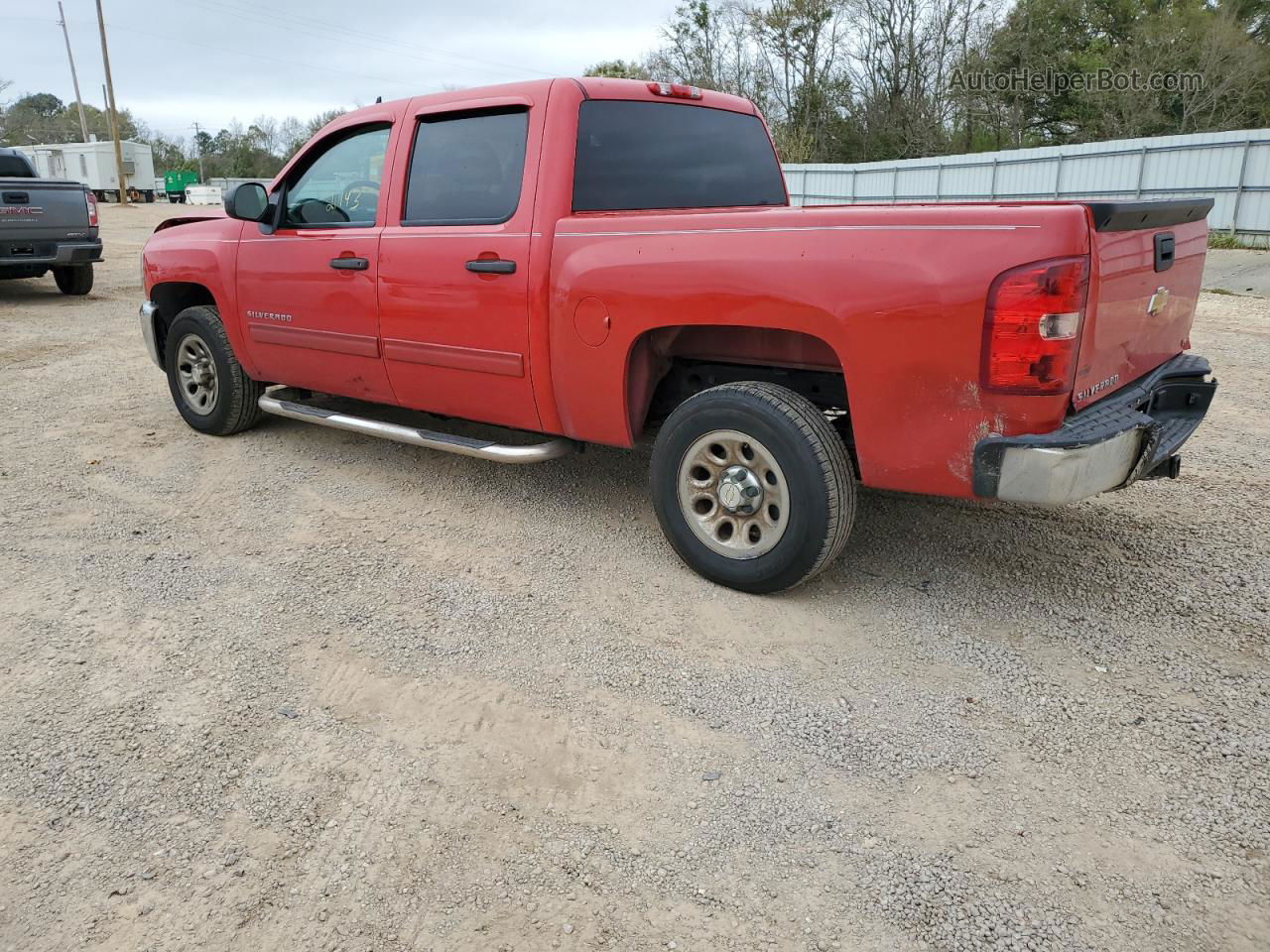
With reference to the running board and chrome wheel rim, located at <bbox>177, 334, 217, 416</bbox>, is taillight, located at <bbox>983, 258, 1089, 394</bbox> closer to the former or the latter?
the running board

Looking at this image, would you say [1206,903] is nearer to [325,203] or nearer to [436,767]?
[436,767]

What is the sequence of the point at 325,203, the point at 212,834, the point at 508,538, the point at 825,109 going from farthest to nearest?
the point at 825,109 < the point at 325,203 < the point at 508,538 < the point at 212,834

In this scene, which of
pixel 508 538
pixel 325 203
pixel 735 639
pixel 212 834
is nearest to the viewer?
pixel 212 834

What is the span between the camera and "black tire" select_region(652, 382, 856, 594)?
3432 millimetres

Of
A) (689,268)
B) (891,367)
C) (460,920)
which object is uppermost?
(689,268)

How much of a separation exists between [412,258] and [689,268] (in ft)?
5.06

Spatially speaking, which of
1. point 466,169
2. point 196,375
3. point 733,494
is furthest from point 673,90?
point 196,375

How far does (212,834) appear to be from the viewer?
246 cm

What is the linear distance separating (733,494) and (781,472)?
0.25m

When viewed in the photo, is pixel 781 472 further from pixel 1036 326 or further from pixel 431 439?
pixel 431 439

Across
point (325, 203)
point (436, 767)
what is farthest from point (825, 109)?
point (436, 767)

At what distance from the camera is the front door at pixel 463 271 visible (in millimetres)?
4121

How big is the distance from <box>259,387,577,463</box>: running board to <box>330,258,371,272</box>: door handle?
2.57 ft

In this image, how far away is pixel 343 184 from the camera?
195 inches
